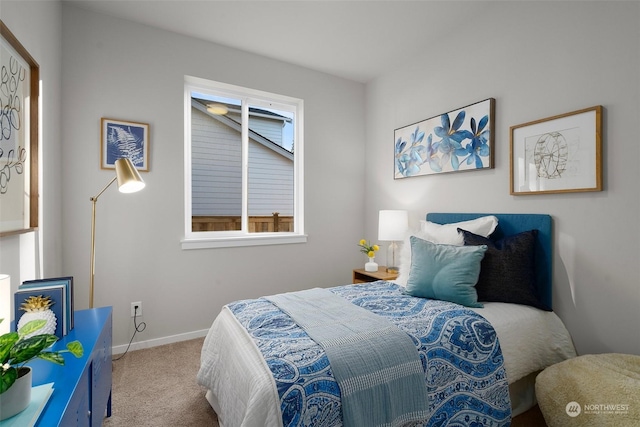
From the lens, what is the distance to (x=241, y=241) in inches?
122

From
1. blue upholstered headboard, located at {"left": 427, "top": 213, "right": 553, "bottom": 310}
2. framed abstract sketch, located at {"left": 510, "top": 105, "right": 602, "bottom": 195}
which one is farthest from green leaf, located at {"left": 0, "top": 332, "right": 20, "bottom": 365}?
framed abstract sketch, located at {"left": 510, "top": 105, "right": 602, "bottom": 195}

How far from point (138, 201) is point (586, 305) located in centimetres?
334

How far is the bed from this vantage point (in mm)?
1217

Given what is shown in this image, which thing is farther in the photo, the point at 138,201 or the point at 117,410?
the point at 138,201

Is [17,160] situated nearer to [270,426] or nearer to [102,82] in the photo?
[102,82]

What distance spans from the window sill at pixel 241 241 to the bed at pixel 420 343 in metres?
1.16

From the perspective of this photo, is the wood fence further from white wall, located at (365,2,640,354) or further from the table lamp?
white wall, located at (365,2,640,354)

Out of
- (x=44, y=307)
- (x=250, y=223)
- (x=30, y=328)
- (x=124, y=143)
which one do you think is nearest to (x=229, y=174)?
(x=250, y=223)

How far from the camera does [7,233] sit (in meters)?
1.38

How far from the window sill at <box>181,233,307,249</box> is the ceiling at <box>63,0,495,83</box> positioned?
186 cm

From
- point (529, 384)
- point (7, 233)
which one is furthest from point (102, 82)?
point (529, 384)

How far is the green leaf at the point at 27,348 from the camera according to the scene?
83cm

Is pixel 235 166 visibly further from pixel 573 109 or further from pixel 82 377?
pixel 573 109

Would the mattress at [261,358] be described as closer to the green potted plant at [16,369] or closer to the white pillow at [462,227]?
the white pillow at [462,227]
